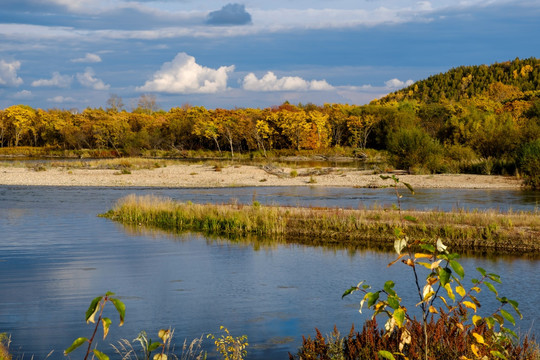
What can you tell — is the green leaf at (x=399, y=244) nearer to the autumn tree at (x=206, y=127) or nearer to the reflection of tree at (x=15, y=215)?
the reflection of tree at (x=15, y=215)

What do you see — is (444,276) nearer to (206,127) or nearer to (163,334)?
(163,334)

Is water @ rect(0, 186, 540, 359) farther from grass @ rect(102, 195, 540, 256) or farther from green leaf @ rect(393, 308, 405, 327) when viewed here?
green leaf @ rect(393, 308, 405, 327)

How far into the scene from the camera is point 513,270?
20156mm

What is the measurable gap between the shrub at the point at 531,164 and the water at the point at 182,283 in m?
30.3

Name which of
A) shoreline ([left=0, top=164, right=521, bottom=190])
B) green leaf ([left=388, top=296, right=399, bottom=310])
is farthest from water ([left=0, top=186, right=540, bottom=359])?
shoreline ([left=0, top=164, right=521, bottom=190])

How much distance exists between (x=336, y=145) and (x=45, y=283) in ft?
312

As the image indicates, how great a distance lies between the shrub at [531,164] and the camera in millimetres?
49562

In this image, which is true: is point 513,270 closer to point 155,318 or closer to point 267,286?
point 267,286

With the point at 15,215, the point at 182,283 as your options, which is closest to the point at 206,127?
the point at 15,215

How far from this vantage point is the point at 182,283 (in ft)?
59.6

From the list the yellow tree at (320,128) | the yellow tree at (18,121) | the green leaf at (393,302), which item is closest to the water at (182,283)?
the green leaf at (393,302)

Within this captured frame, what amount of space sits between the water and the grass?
68.4 inches

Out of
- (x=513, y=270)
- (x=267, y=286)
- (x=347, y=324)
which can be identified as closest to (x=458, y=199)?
(x=513, y=270)

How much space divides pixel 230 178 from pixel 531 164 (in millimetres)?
25824
